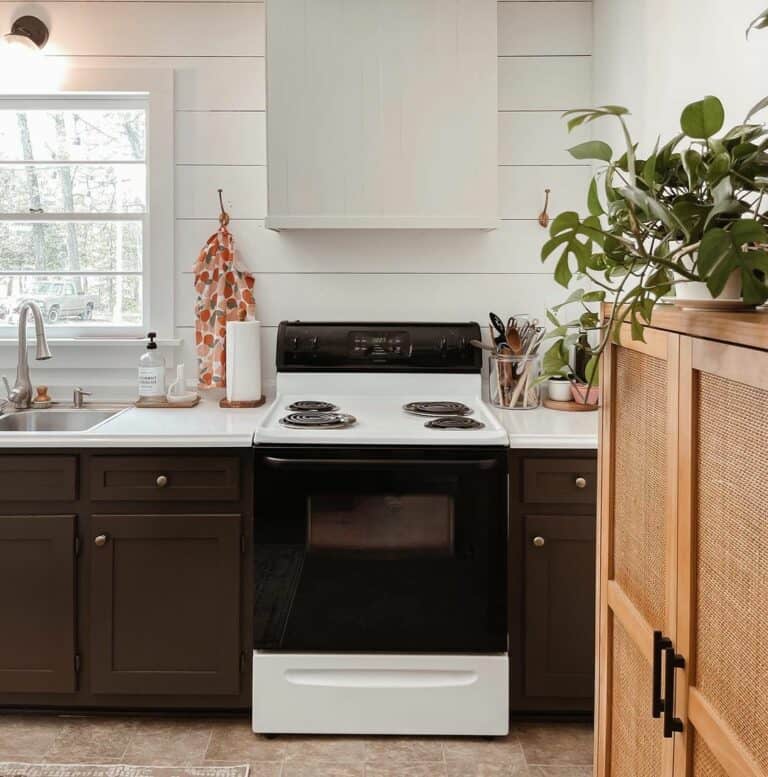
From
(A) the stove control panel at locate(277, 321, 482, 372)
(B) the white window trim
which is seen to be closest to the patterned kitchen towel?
(B) the white window trim

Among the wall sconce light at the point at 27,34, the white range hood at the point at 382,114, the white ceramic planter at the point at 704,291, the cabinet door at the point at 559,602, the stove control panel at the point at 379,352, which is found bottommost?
the cabinet door at the point at 559,602

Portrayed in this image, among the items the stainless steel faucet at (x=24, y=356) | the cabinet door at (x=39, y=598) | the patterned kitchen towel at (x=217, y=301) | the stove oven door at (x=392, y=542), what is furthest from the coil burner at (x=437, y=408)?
the stainless steel faucet at (x=24, y=356)

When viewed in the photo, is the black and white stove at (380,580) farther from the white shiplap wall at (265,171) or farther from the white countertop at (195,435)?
the white shiplap wall at (265,171)

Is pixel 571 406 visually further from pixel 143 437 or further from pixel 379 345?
pixel 143 437

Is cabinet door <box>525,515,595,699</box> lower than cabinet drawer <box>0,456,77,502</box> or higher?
lower

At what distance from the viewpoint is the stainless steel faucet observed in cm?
284

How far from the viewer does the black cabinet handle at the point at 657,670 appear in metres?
1.13

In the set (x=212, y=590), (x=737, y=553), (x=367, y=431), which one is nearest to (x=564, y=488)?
(x=367, y=431)

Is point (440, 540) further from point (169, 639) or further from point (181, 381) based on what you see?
point (181, 381)

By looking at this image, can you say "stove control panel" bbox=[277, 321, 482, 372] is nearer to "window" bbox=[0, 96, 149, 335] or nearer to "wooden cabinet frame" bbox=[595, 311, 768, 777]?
"window" bbox=[0, 96, 149, 335]

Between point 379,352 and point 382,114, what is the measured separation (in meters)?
0.81

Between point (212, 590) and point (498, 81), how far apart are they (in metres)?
2.04

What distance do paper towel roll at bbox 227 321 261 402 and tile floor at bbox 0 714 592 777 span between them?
3.47 ft

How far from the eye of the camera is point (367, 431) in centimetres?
240
